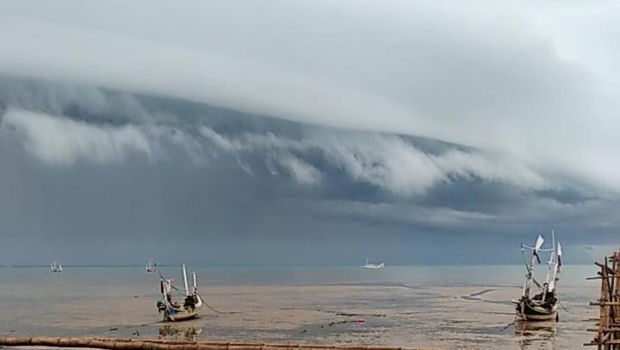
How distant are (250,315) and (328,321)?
18.5ft

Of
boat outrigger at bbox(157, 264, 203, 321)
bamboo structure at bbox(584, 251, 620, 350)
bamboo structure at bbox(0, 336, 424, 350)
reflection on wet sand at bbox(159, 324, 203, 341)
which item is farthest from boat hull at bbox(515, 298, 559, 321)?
bamboo structure at bbox(0, 336, 424, 350)

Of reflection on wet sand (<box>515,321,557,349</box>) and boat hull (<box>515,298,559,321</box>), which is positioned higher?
boat hull (<box>515,298,559,321</box>)

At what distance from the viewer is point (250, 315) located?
127ft

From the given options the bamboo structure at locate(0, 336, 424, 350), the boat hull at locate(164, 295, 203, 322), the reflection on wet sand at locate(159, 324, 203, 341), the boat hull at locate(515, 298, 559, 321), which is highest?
the boat hull at locate(515, 298, 559, 321)

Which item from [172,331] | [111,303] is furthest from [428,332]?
[111,303]

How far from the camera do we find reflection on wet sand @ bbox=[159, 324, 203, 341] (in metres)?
28.4

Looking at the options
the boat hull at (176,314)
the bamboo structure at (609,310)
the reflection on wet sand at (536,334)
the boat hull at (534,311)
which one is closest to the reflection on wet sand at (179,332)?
the boat hull at (176,314)

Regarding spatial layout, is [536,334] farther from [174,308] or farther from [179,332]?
[174,308]

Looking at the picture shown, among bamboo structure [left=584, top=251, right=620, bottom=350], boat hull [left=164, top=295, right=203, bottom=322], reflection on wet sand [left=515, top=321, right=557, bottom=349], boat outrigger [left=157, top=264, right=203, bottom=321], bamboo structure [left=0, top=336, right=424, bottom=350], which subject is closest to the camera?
bamboo structure [left=0, top=336, right=424, bottom=350]

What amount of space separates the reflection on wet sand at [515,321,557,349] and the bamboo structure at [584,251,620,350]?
15277mm

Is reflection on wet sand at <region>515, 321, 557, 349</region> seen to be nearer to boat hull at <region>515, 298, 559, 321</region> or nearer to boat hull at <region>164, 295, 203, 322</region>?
boat hull at <region>515, 298, 559, 321</region>

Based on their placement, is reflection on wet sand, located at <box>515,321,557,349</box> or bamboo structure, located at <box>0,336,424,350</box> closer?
bamboo structure, located at <box>0,336,424,350</box>

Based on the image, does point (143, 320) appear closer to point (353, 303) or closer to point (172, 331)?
point (172, 331)

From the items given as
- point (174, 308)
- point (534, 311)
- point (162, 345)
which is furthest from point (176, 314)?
point (162, 345)
